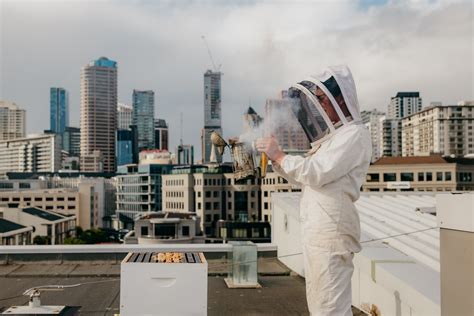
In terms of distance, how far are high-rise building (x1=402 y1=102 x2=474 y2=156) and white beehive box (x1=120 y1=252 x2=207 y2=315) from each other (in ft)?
420

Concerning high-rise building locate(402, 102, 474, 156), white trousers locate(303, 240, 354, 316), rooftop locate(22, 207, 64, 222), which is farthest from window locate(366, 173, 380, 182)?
white trousers locate(303, 240, 354, 316)

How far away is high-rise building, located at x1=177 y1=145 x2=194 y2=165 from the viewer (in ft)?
520

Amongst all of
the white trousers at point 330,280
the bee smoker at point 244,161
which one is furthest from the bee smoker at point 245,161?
the white trousers at point 330,280

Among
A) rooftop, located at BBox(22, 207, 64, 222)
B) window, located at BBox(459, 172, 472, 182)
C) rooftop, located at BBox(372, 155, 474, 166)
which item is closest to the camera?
rooftop, located at BBox(22, 207, 64, 222)

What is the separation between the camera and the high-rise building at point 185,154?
520 feet

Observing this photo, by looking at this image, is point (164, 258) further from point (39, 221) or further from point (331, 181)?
point (39, 221)

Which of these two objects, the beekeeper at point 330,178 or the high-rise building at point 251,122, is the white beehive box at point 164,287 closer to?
the beekeeper at point 330,178

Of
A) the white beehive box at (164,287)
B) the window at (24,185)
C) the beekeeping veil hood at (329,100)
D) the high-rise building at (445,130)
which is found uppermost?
the high-rise building at (445,130)

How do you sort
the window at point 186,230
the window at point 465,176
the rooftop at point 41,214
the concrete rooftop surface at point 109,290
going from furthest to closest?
1. the window at point 465,176
2. the rooftop at point 41,214
3. the window at point 186,230
4. the concrete rooftop surface at point 109,290

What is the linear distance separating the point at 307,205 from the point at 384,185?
73.6m

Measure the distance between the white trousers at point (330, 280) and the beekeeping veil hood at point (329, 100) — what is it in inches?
32.2

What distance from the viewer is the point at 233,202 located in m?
91.6

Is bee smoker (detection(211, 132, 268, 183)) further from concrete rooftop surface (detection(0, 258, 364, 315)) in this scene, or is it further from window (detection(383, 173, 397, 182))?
window (detection(383, 173, 397, 182))

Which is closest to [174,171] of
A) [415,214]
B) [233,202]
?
[233,202]
